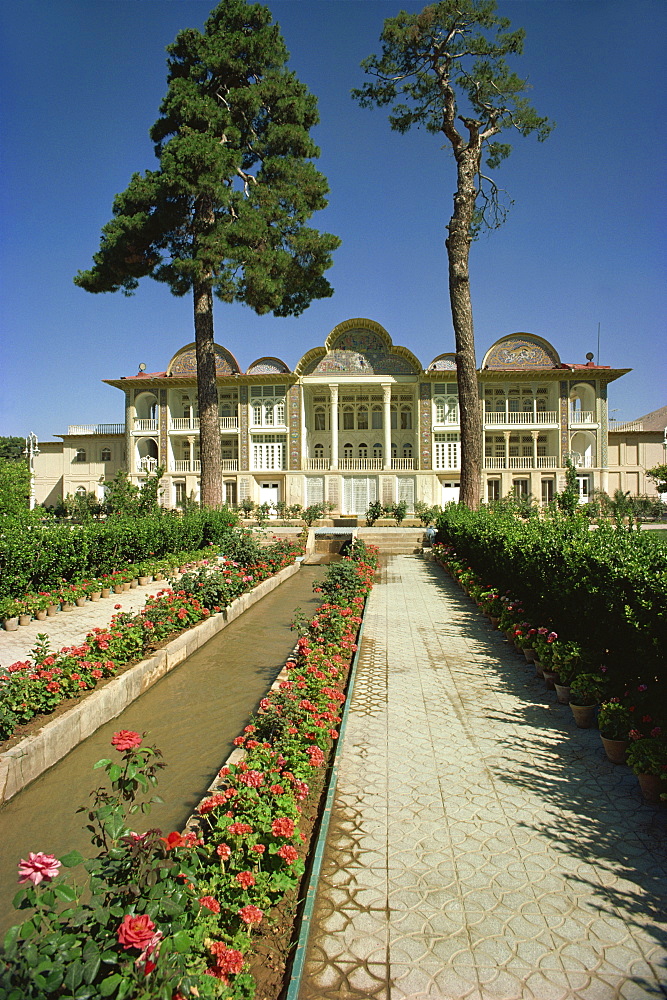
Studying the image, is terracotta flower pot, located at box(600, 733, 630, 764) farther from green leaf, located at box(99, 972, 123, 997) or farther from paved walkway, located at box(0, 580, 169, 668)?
paved walkway, located at box(0, 580, 169, 668)

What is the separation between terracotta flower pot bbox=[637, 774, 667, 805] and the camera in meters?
3.07

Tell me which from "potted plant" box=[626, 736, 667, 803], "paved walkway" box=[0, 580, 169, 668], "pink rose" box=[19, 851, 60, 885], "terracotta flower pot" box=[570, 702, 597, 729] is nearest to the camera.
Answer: "pink rose" box=[19, 851, 60, 885]

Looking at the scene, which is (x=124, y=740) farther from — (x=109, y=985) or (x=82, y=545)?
(x=82, y=545)

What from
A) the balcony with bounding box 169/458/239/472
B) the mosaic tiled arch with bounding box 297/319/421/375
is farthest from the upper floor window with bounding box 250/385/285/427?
the balcony with bounding box 169/458/239/472

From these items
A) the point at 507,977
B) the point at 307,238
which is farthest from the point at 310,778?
the point at 307,238

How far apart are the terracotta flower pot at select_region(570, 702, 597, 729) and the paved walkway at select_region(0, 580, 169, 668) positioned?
4946 mm

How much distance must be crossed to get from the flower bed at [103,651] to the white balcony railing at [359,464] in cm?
1899

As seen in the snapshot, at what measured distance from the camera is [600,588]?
4.26m

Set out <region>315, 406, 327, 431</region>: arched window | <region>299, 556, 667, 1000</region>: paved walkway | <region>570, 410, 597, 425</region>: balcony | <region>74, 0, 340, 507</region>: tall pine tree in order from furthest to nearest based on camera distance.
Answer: <region>315, 406, 327, 431</region>: arched window
<region>570, 410, 597, 425</region>: balcony
<region>74, 0, 340, 507</region>: tall pine tree
<region>299, 556, 667, 1000</region>: paved walkway

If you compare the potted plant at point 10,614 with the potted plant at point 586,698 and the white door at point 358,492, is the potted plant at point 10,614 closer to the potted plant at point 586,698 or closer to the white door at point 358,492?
the potted plant at point 586,698

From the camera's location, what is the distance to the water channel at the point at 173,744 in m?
3.13

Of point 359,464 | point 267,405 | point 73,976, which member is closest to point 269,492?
point 267,405

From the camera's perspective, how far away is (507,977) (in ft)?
6.56

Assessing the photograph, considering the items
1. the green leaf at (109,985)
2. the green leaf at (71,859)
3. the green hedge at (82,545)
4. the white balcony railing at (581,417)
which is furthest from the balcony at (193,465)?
the green leaf at (109,985)
